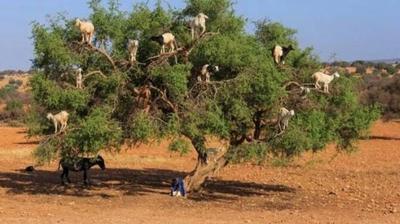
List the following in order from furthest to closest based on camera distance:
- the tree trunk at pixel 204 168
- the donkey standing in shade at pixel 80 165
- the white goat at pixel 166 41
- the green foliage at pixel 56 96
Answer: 1. the donkey standing in shade at pixel 80 165
2. the tree trunk at pixel 204 168
3. the green foliage at pixel 56 96
4. the white goat at pixel 166 41

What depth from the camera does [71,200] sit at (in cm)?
1820

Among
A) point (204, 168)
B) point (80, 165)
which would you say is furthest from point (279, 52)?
point (80, 165)

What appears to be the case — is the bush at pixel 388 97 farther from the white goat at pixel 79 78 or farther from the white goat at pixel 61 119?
the white goat at pixel 61 119

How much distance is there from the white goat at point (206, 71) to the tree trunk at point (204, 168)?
2.55 m

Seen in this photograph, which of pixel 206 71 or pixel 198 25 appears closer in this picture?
pixel 198 25

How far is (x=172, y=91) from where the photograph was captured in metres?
16.9

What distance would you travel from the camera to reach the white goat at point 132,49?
16766 mm

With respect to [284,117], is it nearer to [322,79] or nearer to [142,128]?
[322,79]

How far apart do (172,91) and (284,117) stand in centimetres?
273

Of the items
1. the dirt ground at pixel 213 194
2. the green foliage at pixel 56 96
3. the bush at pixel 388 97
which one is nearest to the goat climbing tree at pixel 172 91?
the green foliage at pixel 56 96

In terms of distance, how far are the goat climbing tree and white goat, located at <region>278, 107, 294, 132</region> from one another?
0.49ft

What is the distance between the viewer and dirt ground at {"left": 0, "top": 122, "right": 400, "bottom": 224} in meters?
15.2

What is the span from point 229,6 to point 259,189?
5486 mm

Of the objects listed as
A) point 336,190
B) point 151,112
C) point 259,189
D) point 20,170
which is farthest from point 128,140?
point 20,170
